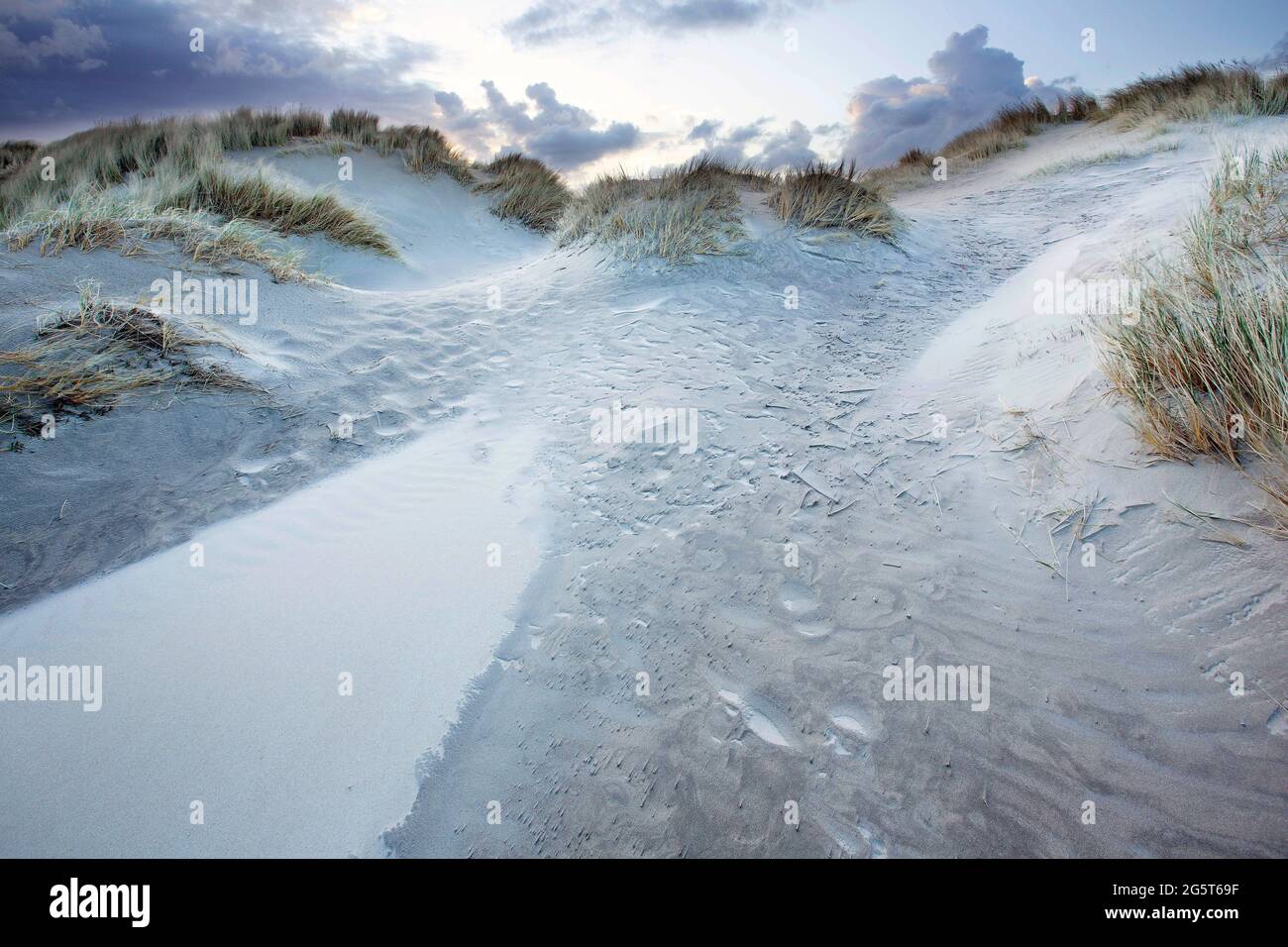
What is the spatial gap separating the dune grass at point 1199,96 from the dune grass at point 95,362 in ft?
55.2

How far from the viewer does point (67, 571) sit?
3.12 m

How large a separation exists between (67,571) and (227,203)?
7.29m

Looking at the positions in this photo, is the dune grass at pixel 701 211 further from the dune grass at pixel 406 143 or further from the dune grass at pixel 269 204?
the dune grass at pixel 406 143

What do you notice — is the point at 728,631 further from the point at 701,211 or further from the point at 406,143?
the point at 406,143

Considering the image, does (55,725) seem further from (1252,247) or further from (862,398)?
(1252,247)

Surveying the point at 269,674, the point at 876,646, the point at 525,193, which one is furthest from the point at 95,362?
the point at 525,193

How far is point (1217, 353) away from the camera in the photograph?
2.72 meters

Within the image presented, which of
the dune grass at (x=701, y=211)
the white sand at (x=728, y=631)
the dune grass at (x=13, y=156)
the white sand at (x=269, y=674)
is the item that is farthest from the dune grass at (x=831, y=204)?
the dune grass at (x=13, y=156)

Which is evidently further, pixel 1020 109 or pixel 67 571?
pixel 1020 109

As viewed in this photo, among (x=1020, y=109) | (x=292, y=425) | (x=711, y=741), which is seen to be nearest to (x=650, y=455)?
(x=711, y=741)

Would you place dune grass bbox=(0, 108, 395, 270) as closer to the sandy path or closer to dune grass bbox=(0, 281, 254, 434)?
dune grass bbox=(0, 281, 254, 434)

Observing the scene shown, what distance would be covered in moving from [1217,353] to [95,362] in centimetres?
654

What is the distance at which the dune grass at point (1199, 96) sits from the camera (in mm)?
11359
